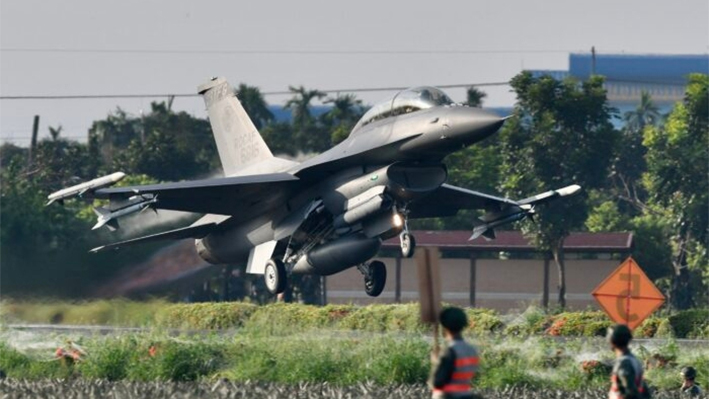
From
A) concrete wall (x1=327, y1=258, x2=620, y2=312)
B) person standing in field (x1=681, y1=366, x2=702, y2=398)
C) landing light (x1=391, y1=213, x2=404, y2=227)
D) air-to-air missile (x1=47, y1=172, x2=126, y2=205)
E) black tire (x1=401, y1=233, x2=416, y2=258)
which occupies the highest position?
air-to-air missile (x1=47, y1=172, x2=126, y2=205)

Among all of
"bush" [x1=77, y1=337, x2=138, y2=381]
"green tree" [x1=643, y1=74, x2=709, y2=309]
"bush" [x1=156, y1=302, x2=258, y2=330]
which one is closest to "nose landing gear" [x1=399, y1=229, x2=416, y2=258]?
"bush" [x1=77, y1=337, x2=138, y2=381]

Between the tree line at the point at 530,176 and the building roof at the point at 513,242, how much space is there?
94 centimetres

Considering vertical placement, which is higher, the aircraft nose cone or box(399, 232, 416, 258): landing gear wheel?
the aircraft nose cone

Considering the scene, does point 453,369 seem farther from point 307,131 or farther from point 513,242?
point 307,131

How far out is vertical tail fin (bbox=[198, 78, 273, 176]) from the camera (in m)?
39.6

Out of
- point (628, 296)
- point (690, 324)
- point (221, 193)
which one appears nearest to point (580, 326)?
point (690, 324)

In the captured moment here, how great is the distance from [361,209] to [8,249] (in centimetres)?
1388

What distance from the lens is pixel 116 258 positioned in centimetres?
4053

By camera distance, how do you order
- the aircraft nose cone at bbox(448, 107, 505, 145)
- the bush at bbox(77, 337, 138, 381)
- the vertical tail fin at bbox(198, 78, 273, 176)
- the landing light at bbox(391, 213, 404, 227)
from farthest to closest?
the vertical tail fin at bbox(198, 78, 273, 176), the landing light at bbox(391, 213, 404, 227), the aircraft nose cone at bbox(448, 107, 505, 145), the bush at bbox(77, 337, 138, 381)

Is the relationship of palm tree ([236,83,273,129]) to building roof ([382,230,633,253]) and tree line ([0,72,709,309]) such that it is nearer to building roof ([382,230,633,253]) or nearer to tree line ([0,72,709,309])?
tree line ([0,72,709,309])

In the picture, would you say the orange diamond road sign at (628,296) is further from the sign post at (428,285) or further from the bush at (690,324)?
the bush at (690,324)

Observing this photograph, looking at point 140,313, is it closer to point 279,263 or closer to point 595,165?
point 279,263

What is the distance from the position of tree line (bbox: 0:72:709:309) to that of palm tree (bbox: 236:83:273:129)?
8.06 meters

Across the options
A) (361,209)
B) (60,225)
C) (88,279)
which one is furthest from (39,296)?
(361,209)
